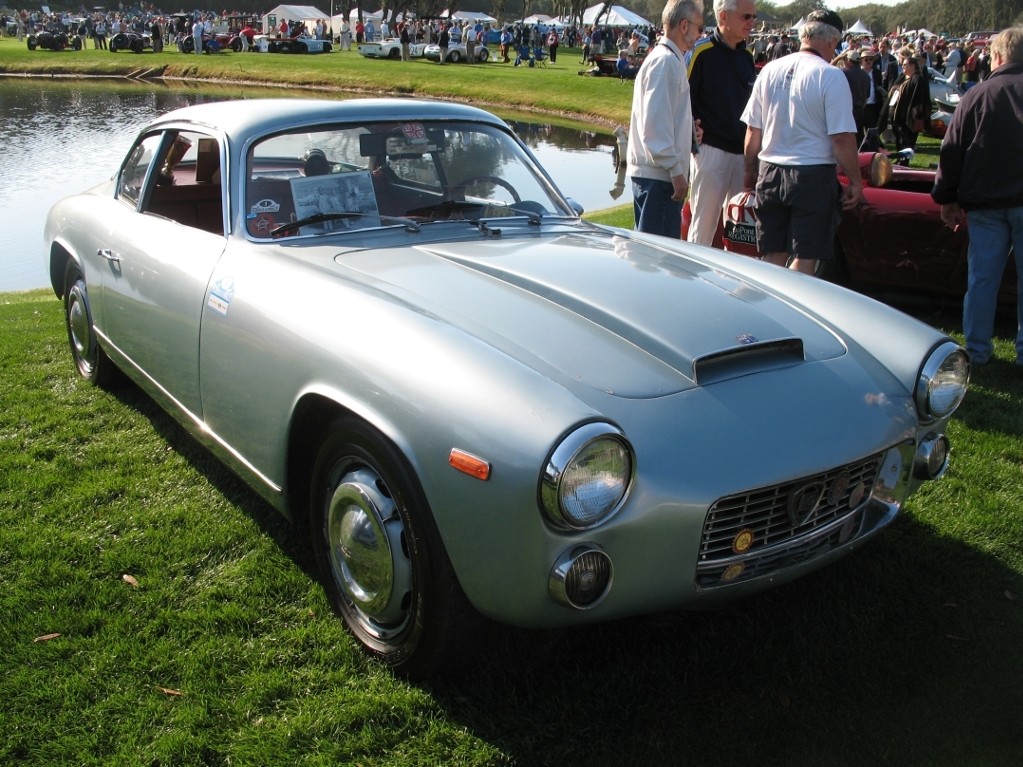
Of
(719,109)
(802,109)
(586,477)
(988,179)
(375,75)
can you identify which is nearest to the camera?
(586,477)

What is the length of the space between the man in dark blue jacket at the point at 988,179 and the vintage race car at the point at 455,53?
39.1 m

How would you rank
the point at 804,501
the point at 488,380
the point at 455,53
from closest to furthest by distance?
1. the point at 488,380
2. the point at 804,501
3. the point at 455,53

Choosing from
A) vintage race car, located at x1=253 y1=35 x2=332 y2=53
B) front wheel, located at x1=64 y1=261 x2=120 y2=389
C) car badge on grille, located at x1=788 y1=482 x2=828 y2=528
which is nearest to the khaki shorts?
car badge on grille, located at x1=788 y1=482 x2=828 y2=528

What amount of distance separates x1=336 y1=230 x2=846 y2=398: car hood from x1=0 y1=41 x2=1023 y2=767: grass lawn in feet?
2.85

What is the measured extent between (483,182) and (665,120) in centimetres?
194

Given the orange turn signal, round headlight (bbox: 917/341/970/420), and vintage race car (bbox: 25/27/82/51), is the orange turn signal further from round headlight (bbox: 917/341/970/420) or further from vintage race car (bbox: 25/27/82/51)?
vintage race car (bbox: 25/27/82/51)

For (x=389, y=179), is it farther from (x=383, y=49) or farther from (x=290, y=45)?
(x=290, y=45)

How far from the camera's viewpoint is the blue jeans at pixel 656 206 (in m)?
5.77

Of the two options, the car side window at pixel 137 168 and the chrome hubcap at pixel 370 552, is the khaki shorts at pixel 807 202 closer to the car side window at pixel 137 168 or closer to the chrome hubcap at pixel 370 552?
the car side window at pixel 137 168

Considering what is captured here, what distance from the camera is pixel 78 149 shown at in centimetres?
1762

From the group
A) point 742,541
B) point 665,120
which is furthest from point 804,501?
point 665,120

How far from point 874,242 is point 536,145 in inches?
517

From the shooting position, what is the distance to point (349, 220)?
142 inches

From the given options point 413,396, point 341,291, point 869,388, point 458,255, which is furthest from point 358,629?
point 869,388
